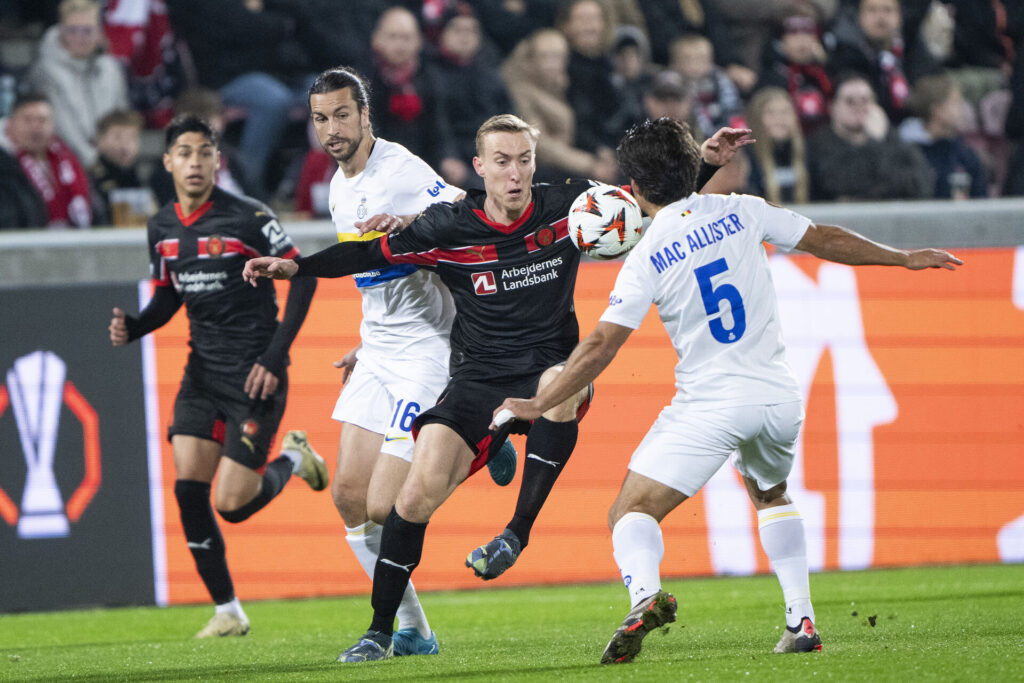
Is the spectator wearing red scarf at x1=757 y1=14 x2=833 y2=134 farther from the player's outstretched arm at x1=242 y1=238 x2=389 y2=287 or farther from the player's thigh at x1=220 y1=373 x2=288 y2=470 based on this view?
the player's outstretched arm at x1=242 y1=238 x2=389 y2=287

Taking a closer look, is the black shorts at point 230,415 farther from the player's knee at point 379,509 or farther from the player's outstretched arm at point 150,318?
the player's knee at point 379,509

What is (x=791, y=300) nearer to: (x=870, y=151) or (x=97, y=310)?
(x=870, y=151)

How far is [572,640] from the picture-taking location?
619cm

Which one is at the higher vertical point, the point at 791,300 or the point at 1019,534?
the point at 791,300

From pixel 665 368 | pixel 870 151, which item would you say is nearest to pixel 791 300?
pixel 665 368

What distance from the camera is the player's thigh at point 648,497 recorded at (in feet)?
15.8

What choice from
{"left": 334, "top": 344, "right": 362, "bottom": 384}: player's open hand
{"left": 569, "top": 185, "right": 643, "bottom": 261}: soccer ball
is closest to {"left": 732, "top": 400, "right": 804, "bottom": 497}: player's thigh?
{"left": 569, "top": 185, "right": 643, "bottom": 261}: soccer ball

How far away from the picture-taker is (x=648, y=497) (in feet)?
15.9

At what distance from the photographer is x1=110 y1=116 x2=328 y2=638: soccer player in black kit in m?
6.98

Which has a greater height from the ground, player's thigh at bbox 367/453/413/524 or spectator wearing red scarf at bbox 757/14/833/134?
spectator wearing red scarf at bbox 757/14/833/134

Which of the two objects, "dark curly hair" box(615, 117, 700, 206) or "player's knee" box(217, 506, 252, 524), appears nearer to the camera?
"dark curly hair" box(615, 117, 700, 206)

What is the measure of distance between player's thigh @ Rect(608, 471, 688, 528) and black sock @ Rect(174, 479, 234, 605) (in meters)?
3.02

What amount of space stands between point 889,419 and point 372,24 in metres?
5.24

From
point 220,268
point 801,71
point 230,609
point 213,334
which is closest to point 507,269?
point 220,268
